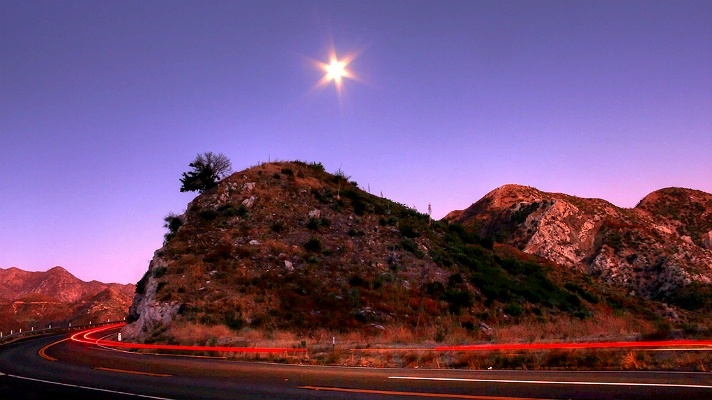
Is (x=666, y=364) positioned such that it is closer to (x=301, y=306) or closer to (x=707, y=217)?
(x=301, y=306)

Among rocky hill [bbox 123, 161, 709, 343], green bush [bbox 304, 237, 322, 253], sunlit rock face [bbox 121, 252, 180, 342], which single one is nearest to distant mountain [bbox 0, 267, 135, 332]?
rocky hill [bbox 123, 161, 709, 343]

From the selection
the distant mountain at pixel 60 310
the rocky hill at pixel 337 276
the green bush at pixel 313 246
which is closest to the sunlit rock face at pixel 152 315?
the rocky hill at pixel 337 276

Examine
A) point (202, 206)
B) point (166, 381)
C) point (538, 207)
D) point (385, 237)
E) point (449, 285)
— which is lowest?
point (166, 381)

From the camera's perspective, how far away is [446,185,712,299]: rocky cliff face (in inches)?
2736

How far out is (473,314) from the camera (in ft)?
133

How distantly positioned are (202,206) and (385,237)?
19.2 meters

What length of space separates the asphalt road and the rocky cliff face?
62.2 m

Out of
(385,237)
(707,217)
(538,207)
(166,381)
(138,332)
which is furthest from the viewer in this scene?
(707,217)

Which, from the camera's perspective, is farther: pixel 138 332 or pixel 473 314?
pixel 473 314

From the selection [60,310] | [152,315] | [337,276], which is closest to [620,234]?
[337,276]

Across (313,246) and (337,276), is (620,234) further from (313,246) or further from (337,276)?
(337,276)

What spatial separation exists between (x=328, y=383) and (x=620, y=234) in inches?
3125

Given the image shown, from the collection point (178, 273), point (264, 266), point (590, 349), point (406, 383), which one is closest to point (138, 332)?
point (178, 273)

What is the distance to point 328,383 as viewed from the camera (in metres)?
13.5
